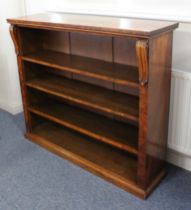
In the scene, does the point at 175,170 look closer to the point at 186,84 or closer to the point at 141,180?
the point at 141,180

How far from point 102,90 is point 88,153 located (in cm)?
46

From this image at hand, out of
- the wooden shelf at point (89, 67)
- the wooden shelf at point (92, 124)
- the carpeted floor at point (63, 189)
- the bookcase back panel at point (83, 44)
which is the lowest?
the carpeted floor at point (63, 189)

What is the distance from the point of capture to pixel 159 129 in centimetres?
179

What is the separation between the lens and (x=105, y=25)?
1646 millimetres

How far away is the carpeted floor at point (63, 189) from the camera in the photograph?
1766 millimetres

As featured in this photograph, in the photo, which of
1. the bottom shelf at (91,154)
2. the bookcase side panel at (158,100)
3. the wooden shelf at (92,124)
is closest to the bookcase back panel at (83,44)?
the bookcase side panel at (158,100)

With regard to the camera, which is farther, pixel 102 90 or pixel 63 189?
pixel 102 90

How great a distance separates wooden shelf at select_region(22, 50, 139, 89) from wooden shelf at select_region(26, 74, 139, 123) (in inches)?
6.9

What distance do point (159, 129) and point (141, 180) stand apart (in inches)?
12.6

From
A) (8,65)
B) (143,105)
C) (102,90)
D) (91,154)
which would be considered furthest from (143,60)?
(8,65)

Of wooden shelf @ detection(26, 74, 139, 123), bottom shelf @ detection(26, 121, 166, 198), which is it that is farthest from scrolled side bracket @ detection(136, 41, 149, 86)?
bottom shelf @ detection(26, 121, 166, 198)

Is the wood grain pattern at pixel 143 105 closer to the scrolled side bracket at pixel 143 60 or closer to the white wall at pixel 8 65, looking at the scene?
the scrolled side bracket at pixel 143 60

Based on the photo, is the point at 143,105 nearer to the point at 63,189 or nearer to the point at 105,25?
the point at 105,25

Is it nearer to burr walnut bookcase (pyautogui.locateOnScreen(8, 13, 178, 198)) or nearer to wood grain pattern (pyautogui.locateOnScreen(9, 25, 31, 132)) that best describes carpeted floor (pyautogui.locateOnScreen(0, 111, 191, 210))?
burr walnut bookcase (pyautogui.locateOnScreen(8, 13, 178, 198))
